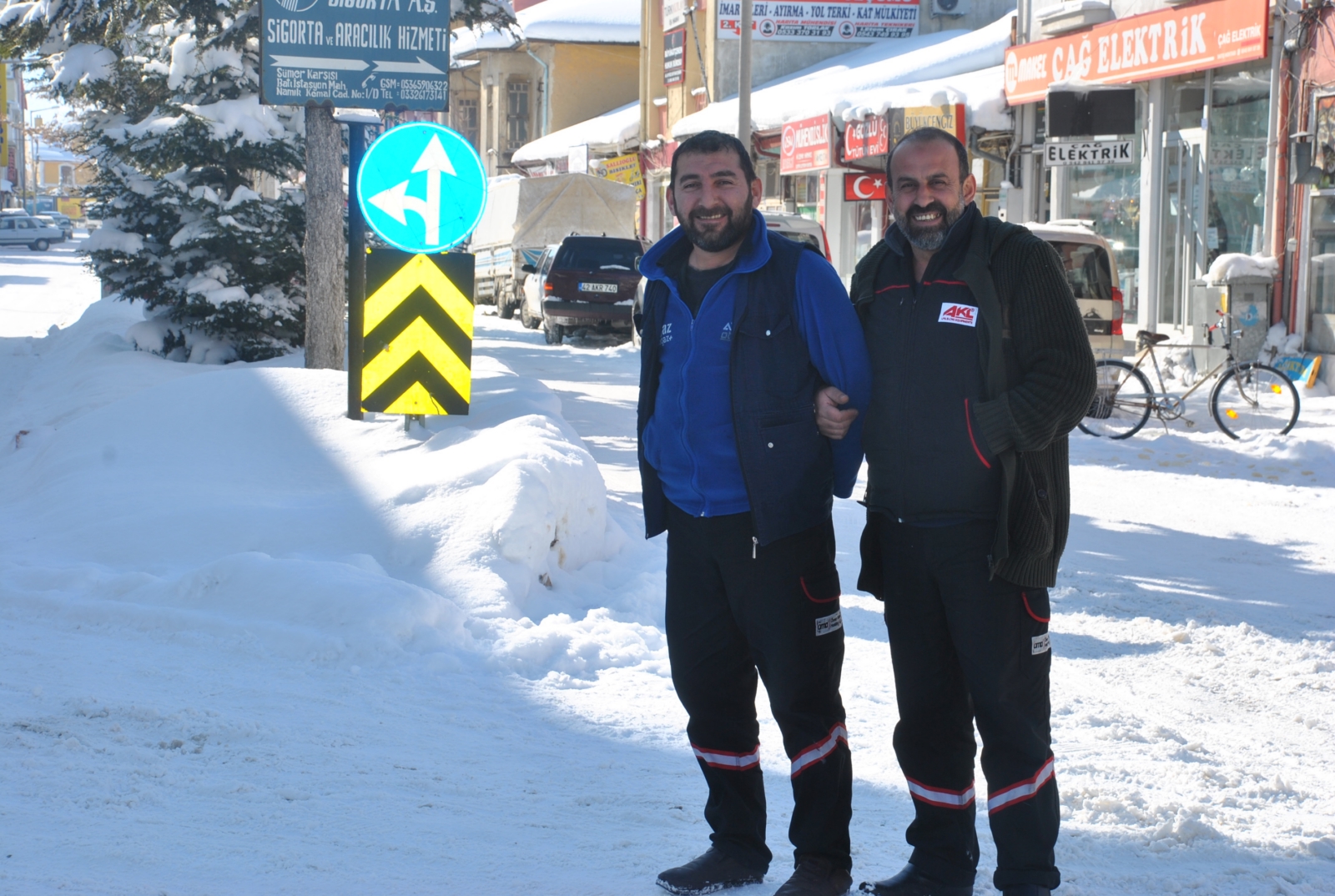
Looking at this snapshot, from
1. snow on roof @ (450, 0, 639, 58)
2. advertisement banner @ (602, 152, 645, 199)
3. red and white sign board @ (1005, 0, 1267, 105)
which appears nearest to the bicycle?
red and white sign board @ (1005, 0, 1267, 105)

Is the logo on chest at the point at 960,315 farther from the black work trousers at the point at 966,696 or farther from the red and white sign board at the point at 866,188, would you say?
the red and white sign board at the point at 866,188

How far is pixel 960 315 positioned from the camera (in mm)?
3275

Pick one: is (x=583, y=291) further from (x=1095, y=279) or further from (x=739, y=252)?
(x=739, y=252)

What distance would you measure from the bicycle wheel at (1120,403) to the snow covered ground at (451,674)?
132 inches

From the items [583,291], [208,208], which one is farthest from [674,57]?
[208,208]

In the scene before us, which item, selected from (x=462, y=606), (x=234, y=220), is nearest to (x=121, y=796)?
(x=462, y=606)

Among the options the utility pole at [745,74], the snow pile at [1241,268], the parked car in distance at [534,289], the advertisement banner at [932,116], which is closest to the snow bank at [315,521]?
the snow pile at [1241,268]

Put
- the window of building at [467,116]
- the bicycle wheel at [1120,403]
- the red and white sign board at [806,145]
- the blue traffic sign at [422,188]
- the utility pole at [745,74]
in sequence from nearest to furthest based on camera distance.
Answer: the blue traffic sign at [422,188], the bicycle wheel at [1120,403], the utility pole at [745,74], the red and white sign board at [806,145], the window of building at [467,116]

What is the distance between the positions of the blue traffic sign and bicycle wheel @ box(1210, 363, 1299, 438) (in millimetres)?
7900

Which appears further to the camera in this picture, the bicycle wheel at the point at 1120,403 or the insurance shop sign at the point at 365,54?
the bicycle wheel at the point at 1120,403

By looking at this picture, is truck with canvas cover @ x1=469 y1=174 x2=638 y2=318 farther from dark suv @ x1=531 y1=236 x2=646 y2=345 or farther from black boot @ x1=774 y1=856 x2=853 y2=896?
black boot @ x1=774 y1=856 x2=853 y2=896

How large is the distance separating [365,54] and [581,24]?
4157 centimetres

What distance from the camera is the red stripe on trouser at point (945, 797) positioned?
344cm

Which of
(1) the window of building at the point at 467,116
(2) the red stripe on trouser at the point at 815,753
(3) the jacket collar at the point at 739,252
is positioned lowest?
(2) the red stripe on trouser at the point at 815,753
